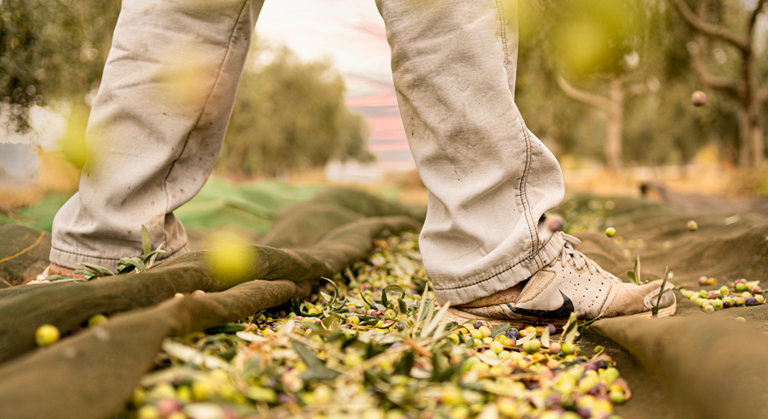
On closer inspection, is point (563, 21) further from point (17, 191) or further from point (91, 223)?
point (17, 191)

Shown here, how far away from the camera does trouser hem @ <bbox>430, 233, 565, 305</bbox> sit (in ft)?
4.01

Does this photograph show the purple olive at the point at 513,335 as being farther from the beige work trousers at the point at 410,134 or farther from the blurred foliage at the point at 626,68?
the blurred foliage at the point at 626,68

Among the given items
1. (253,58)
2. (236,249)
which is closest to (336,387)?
(236,249)

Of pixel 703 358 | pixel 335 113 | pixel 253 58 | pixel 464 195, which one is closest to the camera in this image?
pixel 703 358

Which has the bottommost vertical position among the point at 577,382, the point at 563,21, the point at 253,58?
the point at 577,382

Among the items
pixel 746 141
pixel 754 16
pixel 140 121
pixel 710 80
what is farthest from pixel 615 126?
pixel 140 121

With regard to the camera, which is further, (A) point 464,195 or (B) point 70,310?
(A) point 464,195

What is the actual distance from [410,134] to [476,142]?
224mm

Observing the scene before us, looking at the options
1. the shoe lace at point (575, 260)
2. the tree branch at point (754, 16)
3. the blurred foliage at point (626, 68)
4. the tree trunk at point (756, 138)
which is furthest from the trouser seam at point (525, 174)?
the tree trunk at point (756, 138)

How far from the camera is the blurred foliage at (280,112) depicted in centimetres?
1493

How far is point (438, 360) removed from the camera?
2.69 ft

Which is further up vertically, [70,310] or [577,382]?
[70,310]

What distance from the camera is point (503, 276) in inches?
48.2

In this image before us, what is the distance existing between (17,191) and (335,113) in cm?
1407
